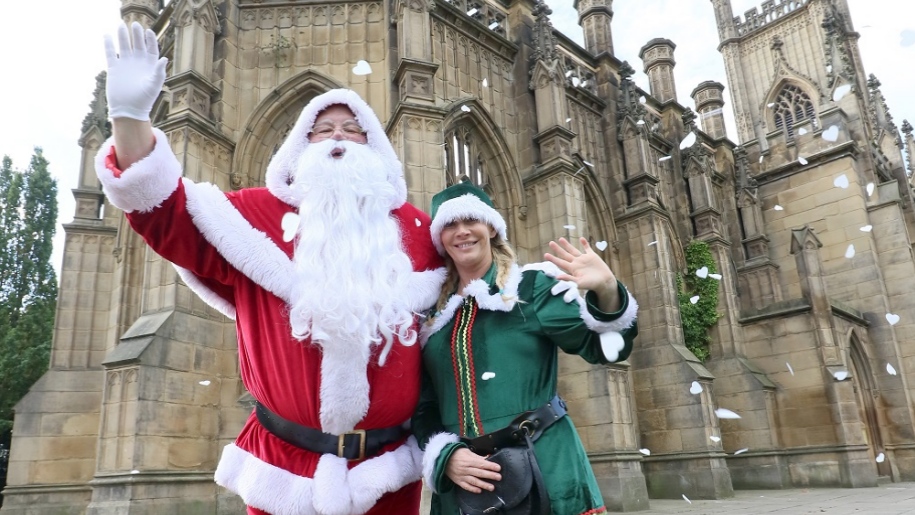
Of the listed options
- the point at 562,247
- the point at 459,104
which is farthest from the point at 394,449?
the point at 459,104

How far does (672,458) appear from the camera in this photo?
12.2m

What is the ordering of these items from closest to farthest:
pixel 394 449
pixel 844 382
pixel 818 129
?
pixel 394 449 → pixel 844 382 → pixel 818 129

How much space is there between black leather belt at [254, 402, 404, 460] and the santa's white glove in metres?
1.05

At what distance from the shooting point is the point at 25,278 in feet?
64.4

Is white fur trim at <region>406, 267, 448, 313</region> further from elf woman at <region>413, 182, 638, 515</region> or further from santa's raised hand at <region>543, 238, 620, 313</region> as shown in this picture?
santa's raised hand at <region>543, 238, 620, 313</region>

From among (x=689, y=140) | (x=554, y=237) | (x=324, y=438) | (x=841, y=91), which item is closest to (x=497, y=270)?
(x=324, y=438)

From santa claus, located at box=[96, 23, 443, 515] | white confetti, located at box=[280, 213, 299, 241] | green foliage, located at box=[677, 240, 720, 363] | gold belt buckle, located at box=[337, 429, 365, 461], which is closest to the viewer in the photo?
santa claus, located at box=[96, 23, 443, 515]

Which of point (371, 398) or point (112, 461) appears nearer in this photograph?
point (371, 398)

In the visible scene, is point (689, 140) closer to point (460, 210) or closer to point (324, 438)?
point (460, 210)

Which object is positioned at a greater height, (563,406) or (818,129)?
(818,129)

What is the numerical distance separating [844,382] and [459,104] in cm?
1047

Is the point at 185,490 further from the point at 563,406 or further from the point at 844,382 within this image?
the point at 844,382

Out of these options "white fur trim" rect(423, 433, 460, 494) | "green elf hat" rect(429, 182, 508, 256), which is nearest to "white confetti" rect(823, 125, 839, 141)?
"green elf hat" rect(429, 182, 508, 256)

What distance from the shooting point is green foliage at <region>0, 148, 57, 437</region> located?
653 inches
